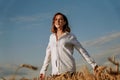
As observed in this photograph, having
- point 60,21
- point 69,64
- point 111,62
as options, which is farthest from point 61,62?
point 111,62

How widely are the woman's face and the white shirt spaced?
106 millimetres

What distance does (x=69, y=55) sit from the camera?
12.5 feet

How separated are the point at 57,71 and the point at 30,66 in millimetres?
1600

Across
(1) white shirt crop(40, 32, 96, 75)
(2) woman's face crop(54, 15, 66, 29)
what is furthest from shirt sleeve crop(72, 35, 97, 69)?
(2) woman's face crop(54, 15, 66, 29)

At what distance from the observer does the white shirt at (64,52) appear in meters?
3.76

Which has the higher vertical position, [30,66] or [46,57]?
[46,57]

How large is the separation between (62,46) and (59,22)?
27cm

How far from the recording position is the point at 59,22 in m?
3.84

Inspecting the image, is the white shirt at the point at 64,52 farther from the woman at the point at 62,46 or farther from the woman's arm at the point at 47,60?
the woman's arm at the point at 47,60

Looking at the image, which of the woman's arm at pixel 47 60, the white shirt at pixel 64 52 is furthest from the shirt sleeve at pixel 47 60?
the white shirt at pixel 64 52

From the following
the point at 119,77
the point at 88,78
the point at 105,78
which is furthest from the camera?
the point at 105,78

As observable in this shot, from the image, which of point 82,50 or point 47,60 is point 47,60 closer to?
point 47,60

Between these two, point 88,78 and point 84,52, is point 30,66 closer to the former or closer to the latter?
point 88,78

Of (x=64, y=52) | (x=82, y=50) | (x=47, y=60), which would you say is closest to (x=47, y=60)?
(x=47, y=60)
